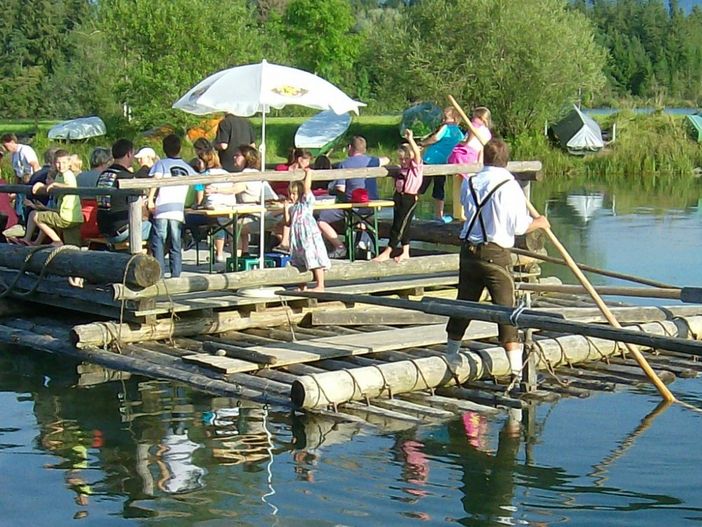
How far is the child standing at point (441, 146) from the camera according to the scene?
15148mm

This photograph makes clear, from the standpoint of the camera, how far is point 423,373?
1029cm

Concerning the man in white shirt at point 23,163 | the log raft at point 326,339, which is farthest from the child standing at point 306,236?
the man in white shirt at point 23,163

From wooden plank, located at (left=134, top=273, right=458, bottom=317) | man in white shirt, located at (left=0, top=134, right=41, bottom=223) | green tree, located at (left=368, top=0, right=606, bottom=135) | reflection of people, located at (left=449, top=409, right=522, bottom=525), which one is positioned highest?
green tree, located at (left=368, top=0, right=606, bottom=135)

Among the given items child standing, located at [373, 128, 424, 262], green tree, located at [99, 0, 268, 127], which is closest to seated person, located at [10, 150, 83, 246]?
child standing, located at [373, 128, 424, 262]

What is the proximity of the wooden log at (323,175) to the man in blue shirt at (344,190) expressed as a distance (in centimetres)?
126

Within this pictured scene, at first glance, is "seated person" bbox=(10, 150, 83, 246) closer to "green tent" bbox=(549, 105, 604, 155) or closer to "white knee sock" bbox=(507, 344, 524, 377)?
"white knee sock" bbox=(507, 344, 524, 377)

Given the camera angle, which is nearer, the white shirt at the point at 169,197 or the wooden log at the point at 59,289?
the wooden log at the point at 59,289

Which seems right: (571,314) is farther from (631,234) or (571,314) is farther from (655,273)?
(631,234)

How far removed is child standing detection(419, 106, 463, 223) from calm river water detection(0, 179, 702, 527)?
515 cm

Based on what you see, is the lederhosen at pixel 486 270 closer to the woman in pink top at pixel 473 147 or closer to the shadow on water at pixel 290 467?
the shadow on water at pixel 290 467

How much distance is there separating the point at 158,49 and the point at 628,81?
54657mm

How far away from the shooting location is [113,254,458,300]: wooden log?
461 inches

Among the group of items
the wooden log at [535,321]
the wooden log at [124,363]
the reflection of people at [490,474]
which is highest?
the wooden log at [535,321]

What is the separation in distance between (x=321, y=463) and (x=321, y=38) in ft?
229
